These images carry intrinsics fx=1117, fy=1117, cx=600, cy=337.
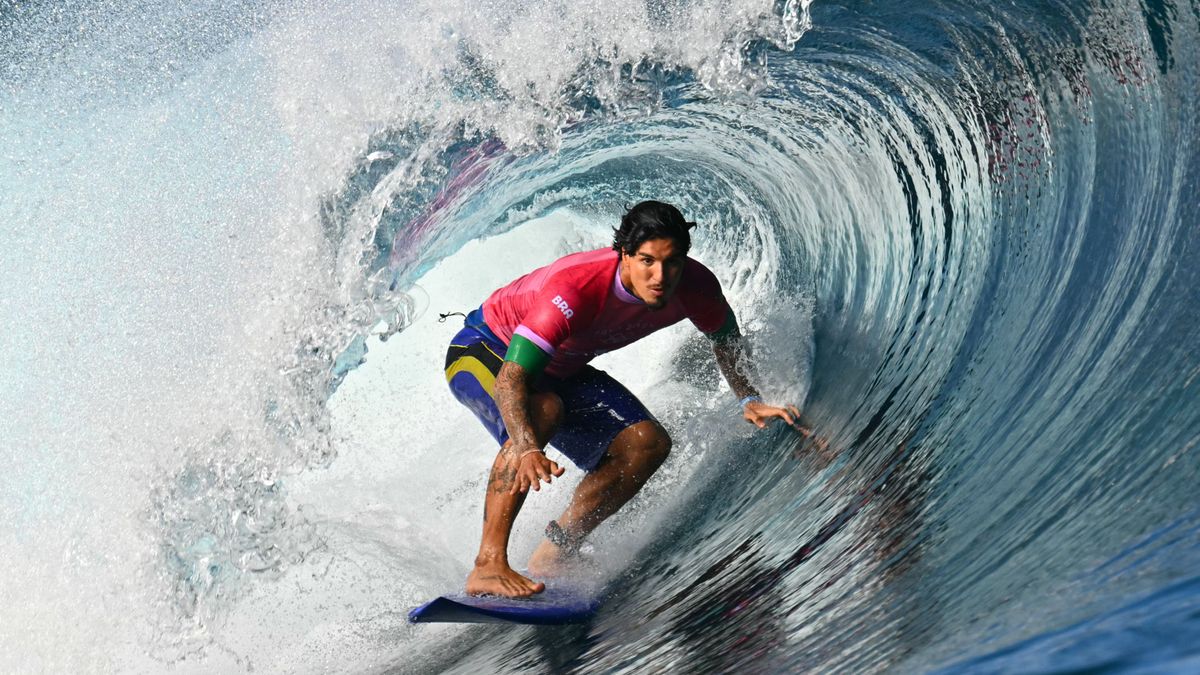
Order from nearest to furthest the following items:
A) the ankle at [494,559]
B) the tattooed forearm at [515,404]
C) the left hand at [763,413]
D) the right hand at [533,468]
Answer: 1. the right hand at [533,468]
2. the tattooed forearm at [515,404]
3. the ankle at [494,559]
4. the left hand at [763,413]

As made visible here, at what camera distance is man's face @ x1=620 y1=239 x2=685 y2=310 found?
334 cm

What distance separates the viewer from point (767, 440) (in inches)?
181

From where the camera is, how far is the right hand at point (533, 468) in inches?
122

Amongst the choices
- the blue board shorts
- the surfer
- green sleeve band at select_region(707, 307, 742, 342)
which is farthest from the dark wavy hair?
green sleeve band at select_region(707, 307, 742, 342)

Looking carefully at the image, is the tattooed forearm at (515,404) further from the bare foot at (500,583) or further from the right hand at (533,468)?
the bare foot at (500,583)

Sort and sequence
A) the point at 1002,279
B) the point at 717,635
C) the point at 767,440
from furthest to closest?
1. the point at 767,440
2. the point at 1002,279
3. the point at 717,635

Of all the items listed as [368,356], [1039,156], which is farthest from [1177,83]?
[368,356]

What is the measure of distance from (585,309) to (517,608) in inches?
37.3

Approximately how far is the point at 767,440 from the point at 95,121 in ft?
13.7

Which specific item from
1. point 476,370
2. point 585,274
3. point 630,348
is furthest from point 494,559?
point 630,348

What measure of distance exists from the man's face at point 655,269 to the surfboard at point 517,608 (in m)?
0.97

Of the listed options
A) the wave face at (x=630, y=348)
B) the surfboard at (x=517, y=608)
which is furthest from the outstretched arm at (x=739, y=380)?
the surfboard at (x=517, y=608)

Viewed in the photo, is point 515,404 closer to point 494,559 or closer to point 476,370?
point 494,559

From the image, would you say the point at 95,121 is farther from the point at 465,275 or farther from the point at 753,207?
the point at 753,207
